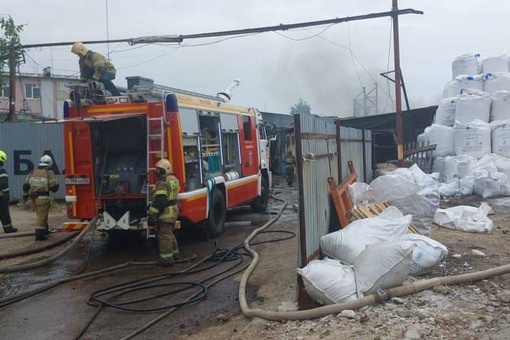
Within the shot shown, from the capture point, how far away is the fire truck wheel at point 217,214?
8727 millimetres

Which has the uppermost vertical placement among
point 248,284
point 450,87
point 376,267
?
point 450,87

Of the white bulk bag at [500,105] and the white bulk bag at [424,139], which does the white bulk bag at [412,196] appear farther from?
the white bulk bag at [424,139]

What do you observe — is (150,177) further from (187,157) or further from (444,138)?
(444,138)

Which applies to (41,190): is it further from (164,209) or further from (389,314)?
(389,314)

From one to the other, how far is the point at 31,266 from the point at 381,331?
5.04 m

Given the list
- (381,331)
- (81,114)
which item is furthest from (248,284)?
(81,114)

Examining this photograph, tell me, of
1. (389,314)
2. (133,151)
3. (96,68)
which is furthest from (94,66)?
(389,314)

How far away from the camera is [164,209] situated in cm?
698

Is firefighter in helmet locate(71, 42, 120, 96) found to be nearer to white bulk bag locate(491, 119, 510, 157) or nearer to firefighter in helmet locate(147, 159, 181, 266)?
firefighter in helmet locate(147, 159, 181, 266)

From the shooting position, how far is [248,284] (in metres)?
5.93

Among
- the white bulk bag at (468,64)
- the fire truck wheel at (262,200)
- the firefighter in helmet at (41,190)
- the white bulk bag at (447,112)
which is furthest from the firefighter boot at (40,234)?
the white bulk bag at (468,64)

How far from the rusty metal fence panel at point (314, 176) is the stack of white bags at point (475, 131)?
6434 mm

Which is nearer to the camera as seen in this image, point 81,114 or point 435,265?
point 435,265

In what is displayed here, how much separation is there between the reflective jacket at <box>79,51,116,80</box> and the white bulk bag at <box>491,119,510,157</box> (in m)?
10.1
